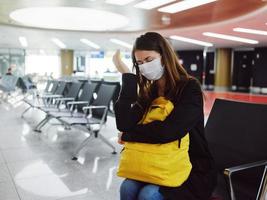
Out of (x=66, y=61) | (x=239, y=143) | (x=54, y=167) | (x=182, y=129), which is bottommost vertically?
(x=54, y=167)

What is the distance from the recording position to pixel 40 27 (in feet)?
40.1

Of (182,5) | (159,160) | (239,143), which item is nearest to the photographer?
(159,160)

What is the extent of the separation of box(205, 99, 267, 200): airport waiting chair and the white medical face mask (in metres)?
0.65

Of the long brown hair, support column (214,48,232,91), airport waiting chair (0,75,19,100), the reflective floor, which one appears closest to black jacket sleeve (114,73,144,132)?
the long brown hair

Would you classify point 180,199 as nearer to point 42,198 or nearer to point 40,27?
point 42,198

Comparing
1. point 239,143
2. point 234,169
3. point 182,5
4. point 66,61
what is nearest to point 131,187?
point 234,169

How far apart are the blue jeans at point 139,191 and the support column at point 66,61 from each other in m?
23.2

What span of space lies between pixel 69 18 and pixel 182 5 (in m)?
5.05

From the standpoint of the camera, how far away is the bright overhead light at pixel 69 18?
9484 millimetres

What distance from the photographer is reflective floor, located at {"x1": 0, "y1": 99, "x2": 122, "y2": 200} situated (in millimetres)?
2533

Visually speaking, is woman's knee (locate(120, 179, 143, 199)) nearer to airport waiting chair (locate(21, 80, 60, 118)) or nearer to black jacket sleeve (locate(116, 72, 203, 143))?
black jacket sleeve (locate(116, 72, 203, 143))

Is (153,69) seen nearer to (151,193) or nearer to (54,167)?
(151,193)

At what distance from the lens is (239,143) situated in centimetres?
177

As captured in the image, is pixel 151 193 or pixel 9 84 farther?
pixel 9 84
